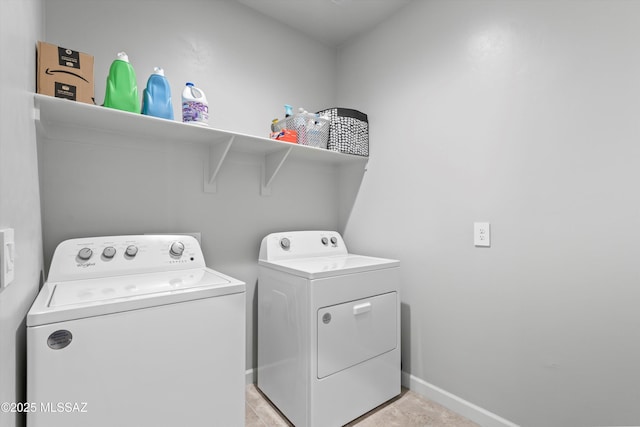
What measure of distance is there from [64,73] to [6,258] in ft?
3.15

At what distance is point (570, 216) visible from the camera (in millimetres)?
1377

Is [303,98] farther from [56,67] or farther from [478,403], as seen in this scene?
[478,403]

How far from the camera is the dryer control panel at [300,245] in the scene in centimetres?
194

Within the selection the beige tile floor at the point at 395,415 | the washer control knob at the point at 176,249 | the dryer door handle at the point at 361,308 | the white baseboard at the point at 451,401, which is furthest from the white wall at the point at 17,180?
the white baseboard at the point at 451,401

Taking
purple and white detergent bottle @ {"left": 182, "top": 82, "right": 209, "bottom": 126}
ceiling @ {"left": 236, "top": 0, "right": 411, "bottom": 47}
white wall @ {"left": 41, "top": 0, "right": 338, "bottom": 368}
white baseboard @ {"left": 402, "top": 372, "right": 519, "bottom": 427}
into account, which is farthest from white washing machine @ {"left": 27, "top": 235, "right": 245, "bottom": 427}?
ceiling @ {"left": 236, "top": 0, "right": 411, "bottom": 47}

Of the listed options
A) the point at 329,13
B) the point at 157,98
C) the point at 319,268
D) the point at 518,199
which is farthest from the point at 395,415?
the point at 329,13

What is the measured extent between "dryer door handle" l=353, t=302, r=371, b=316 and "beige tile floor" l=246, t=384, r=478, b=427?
0.60 m

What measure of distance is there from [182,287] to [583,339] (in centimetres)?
170

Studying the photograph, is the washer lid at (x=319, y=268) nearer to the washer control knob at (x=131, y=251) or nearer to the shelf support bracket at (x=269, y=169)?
the shelf support bracket at (x=269, y=169)

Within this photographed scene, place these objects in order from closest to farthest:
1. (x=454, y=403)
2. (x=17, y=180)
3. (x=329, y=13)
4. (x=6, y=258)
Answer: (x=6, y=258) < (x=17, y=180) < (x=454, y=403) < (x=329, y=13)

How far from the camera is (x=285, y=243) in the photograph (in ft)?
6.54

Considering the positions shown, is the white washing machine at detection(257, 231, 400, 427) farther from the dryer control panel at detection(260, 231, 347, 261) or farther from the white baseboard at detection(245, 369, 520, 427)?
the white baseboard at detection(245, 369, 520, 427)

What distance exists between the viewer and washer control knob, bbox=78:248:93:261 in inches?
52.3

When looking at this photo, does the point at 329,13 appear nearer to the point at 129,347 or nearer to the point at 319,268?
the point at 319,268
